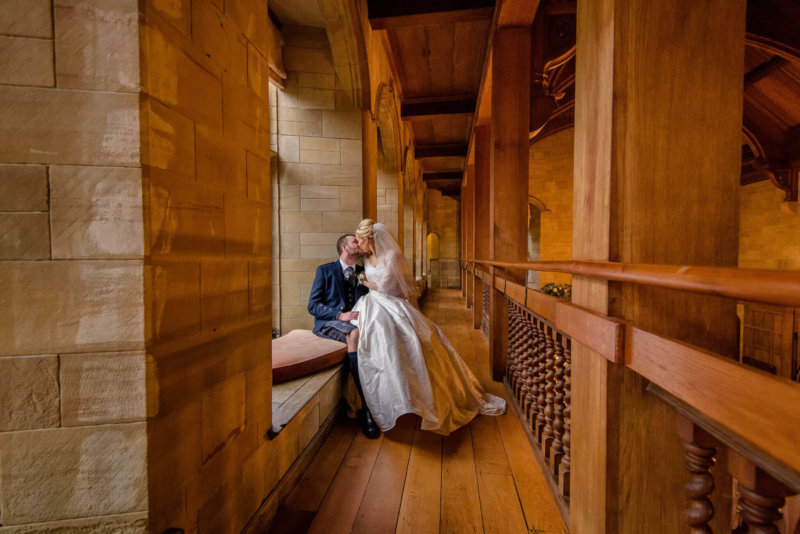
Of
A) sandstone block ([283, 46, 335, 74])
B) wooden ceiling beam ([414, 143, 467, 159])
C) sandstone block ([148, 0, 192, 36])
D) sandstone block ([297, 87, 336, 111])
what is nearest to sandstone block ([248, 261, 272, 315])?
sandstone block ([148, 0, 192, 36])

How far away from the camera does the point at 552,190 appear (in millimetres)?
10891

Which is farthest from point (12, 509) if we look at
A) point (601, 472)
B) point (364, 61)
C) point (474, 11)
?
point (474, 11)

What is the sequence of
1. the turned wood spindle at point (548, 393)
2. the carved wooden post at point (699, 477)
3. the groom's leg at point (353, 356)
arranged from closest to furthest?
the carved wooden post at point (699, 477), the turned wood spindle at point (548, 393), the groom's leg at point (353, 356)

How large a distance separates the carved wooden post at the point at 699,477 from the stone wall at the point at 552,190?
10.9 metres

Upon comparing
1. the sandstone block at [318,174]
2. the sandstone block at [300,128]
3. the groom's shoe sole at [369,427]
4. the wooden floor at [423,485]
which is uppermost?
the sandstone block at [300,128]

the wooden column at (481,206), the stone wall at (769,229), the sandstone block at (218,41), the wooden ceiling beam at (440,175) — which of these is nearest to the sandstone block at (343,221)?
the sandstone block at (218,41)

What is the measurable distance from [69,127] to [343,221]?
244cm

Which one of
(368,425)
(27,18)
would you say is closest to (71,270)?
(27,18)

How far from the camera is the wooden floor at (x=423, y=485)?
4.91ft

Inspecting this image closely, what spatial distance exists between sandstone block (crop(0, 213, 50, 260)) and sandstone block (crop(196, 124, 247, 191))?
382mm

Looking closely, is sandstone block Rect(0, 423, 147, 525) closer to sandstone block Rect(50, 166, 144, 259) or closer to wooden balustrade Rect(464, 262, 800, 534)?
sandstone block Rect(50, 166, 144, 259)

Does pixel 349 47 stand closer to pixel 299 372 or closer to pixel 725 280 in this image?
pixel 299 372

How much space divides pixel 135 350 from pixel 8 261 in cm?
36

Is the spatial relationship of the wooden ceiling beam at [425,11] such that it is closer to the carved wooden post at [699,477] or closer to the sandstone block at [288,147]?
the sandstone block at [288,147]
